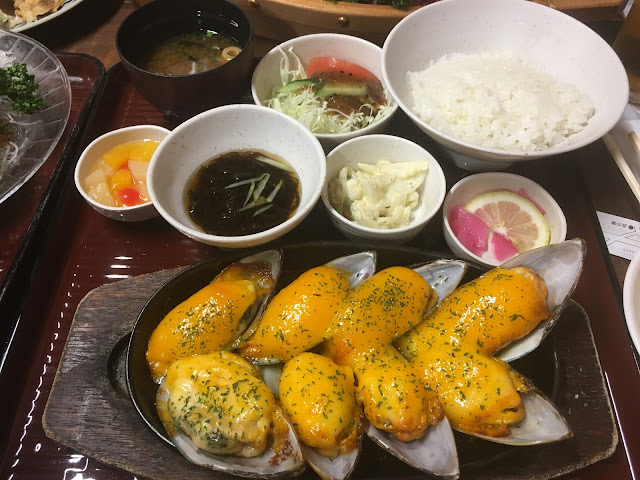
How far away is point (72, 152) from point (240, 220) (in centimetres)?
88

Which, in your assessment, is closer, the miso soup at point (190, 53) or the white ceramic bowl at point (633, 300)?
the white ceramic bowl at point (633, 300)

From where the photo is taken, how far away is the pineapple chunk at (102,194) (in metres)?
1.68

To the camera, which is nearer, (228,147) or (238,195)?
(238,195)

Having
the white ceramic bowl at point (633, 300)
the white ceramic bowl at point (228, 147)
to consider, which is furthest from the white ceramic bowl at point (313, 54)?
the white ceramic bowl at point (633, 300)

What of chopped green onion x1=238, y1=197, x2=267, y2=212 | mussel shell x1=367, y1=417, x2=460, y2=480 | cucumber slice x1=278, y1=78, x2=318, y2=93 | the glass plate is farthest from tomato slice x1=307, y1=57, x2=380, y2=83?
mussel shell x1=367, y1=417, x2=460, y2=480

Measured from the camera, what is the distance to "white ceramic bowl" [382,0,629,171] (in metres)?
1.79

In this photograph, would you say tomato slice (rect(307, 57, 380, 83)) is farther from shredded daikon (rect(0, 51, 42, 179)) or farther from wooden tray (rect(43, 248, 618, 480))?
shredded daikon (rect(0, 51, 42, 179))

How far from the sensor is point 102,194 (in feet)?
5.56

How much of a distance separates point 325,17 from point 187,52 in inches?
25.6

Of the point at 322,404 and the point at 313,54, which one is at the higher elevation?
the point at 313,54

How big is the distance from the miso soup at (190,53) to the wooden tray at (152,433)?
3.26 feet

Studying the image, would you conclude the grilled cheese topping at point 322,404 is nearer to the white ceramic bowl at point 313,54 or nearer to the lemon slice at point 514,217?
the lemon slice at point 514,217

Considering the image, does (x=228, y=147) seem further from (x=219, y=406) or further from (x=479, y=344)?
(x=479, y=344)

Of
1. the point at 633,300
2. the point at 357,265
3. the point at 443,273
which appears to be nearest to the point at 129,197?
the point at 357,265
